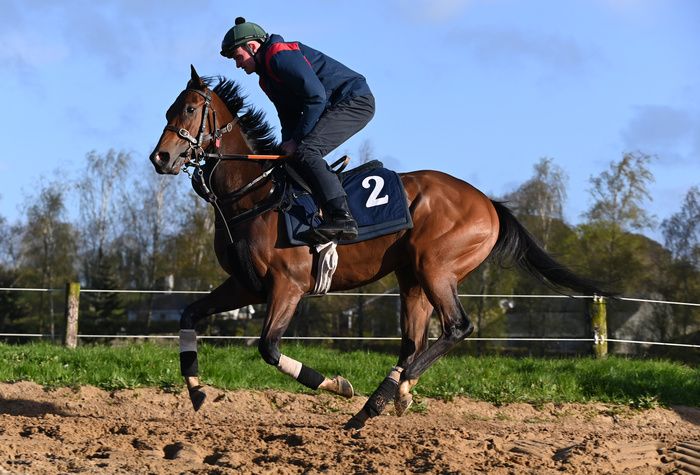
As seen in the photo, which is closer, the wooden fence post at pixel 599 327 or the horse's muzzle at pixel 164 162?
the horse's muzzle at pixel 164 162

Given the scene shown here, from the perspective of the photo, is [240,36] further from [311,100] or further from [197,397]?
[197,397]

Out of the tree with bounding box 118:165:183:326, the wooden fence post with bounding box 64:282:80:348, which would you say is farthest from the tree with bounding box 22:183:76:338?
the wooden fence post with bounding box 64:282:80:348

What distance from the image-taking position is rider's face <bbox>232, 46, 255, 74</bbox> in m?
7.21

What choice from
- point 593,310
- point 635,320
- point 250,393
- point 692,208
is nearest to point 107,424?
point 250,393

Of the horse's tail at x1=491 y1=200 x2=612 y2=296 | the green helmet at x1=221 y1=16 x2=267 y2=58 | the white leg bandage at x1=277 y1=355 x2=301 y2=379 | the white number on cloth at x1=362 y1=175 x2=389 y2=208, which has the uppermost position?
the green helmet at x1=221 y1=16 x2=267 y2=58

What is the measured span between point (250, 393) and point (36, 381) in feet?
7.68

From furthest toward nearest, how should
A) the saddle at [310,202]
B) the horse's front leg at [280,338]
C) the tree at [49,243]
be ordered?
the tree at [49,243]
the saddle at [310,202]
the horse's front leg at [280,338]

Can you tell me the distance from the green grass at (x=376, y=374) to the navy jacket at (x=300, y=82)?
136 inches

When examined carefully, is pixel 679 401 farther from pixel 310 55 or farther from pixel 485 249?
pixel 310 55

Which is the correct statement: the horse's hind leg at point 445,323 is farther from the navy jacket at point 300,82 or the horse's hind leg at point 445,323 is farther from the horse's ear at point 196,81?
the horse's ear at point 196,81

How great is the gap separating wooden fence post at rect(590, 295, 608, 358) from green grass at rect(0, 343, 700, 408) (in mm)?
995

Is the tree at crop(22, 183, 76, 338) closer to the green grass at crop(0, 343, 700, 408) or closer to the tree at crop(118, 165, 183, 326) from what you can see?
the tree at crop(118, 165, 183, 326)

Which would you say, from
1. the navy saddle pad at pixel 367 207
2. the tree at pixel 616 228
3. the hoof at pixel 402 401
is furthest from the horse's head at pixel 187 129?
the tree at pixel 616 228

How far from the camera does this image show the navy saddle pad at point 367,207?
7.12 meters
